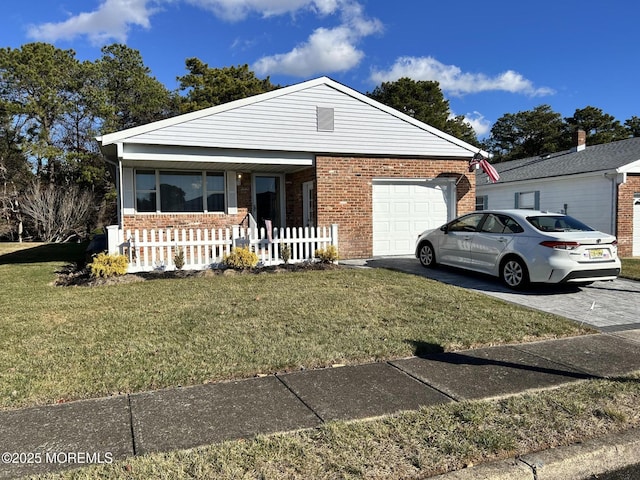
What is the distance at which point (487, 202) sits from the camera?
21875 millimetres

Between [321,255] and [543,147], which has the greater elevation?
[543,147]

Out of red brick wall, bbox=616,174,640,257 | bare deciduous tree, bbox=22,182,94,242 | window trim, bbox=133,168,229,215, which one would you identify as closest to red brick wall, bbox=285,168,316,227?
window trim, bbox=133,168,229,215

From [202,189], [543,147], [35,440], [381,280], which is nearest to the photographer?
[35,440]

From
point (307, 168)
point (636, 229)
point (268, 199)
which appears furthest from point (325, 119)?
point (636, 229)

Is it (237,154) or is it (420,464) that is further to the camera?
(237,154)

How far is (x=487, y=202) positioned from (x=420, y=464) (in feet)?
67.5

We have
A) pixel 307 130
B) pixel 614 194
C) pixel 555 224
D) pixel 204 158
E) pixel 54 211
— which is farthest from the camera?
pixel 54 211

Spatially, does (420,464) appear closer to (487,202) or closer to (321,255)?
(321,255)

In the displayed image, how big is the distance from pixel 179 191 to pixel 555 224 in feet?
31.1

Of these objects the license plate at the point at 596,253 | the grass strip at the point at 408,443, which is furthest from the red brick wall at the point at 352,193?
the grass strip at the point at 408,443

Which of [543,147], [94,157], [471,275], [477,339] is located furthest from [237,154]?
[543,147]

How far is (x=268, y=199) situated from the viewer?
47.3 feet

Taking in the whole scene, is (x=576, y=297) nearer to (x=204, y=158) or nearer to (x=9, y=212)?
(x=204, y=158)

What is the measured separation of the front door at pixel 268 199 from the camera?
46.3 feet
